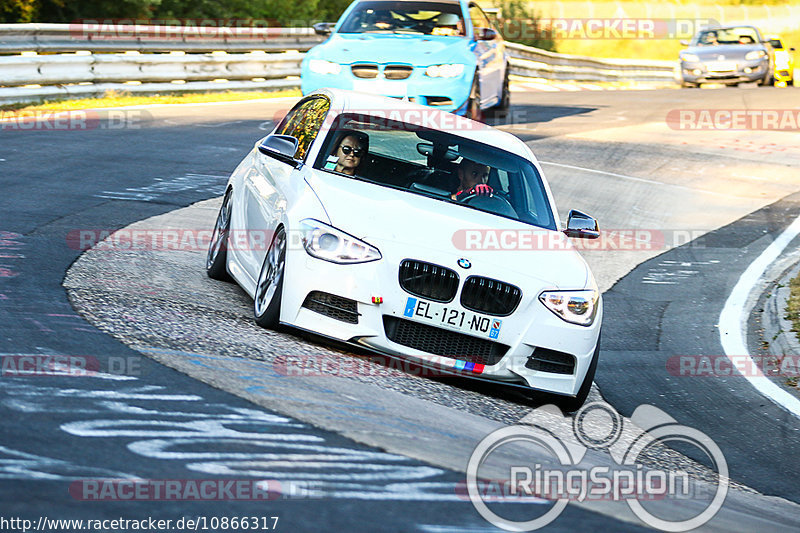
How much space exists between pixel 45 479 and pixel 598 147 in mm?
14240

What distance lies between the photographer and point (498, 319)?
632 centimetres

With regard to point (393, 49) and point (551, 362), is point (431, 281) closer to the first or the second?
point (551, 362)

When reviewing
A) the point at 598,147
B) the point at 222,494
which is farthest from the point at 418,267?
the point at 598,147

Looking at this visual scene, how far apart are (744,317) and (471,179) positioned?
384cm

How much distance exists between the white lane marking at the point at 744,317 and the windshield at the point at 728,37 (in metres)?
16.9

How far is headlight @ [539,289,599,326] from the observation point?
6.46 metres

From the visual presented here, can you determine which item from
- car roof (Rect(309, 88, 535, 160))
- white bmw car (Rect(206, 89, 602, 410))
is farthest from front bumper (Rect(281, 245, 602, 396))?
car roof (Rect(309, 88, 535, 160))

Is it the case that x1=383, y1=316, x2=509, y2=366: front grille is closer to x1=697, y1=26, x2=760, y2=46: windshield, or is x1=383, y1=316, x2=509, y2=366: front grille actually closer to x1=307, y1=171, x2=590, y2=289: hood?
x1=307, y1=171, x2=590, y2=289: hood

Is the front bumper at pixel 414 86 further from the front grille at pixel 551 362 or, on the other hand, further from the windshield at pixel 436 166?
the front grille at pixel 551 362

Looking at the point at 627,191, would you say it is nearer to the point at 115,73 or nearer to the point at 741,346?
the point at 741,346

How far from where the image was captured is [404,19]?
15.4 meters

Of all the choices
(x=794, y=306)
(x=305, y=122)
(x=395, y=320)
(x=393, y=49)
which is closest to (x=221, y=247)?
(x=305, y=122)

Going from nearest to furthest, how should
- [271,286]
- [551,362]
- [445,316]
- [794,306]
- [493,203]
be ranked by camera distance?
[445,316] < [551,362] < [271,286] < [493,203] < [794,306]

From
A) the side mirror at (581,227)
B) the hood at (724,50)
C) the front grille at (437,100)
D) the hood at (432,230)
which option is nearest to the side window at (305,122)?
the hood at (432,230)
